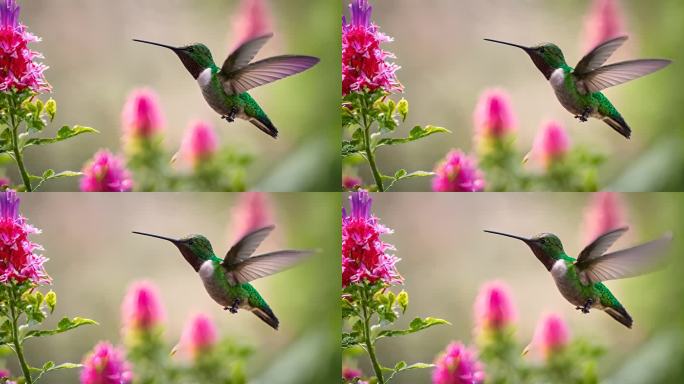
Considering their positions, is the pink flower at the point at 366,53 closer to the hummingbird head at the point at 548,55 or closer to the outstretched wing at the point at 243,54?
the outstretched wing at the point at 243,54

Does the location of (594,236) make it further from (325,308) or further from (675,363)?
(325,308)

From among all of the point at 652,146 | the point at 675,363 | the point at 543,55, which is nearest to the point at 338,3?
the point at 543,55

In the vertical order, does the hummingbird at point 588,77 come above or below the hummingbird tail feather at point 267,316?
above

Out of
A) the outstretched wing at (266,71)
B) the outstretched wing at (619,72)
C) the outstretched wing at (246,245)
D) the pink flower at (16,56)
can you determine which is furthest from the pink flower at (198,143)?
the outstretched wing at (619,72)

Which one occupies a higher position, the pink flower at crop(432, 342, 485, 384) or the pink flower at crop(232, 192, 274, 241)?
the pink flower at crop(232, 192, 274, 241)

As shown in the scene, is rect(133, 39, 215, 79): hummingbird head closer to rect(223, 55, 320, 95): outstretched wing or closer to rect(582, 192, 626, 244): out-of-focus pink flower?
rect(223, 55, 320, 95): outstretched wing

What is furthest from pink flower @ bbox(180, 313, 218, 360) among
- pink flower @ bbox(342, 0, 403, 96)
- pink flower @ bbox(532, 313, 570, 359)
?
pink flower @ bbox(532, 313, 570, 359)
